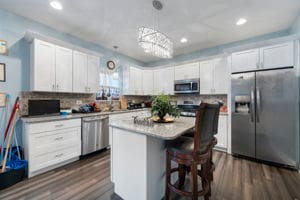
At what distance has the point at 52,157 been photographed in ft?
8.29

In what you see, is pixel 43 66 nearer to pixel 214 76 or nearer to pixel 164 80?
pixel 164 80

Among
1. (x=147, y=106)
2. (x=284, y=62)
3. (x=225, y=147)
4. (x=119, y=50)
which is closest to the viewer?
(x=284, y=62)

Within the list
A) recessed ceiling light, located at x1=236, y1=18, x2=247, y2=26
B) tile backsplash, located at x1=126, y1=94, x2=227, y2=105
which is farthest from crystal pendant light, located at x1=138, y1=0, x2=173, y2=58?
tile backsplash, located at x1=126, y1=94, x2=227, y2=105

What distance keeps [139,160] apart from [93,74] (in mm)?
2832

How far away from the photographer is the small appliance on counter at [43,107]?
2725 mm

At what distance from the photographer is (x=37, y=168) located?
234cm

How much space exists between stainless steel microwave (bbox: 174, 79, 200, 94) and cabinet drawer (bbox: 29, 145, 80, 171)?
3250 millimetres

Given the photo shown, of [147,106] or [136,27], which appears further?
[147,106]

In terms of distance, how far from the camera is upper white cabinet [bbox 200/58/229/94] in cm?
373


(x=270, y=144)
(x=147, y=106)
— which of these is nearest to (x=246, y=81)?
(x=270, y=144)

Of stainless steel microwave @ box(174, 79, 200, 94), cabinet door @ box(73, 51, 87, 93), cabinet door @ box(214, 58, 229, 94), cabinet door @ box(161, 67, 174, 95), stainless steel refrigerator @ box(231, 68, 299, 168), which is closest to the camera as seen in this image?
stainless steel refrigerator @ box(231, 68, 299, 168)

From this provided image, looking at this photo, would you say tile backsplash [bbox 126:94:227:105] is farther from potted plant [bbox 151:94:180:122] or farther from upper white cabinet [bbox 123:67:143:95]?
potted plant [bbox 151:94:180:122]

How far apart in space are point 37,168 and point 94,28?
9.70 feet

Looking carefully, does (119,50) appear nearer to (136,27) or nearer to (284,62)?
(136,27)
